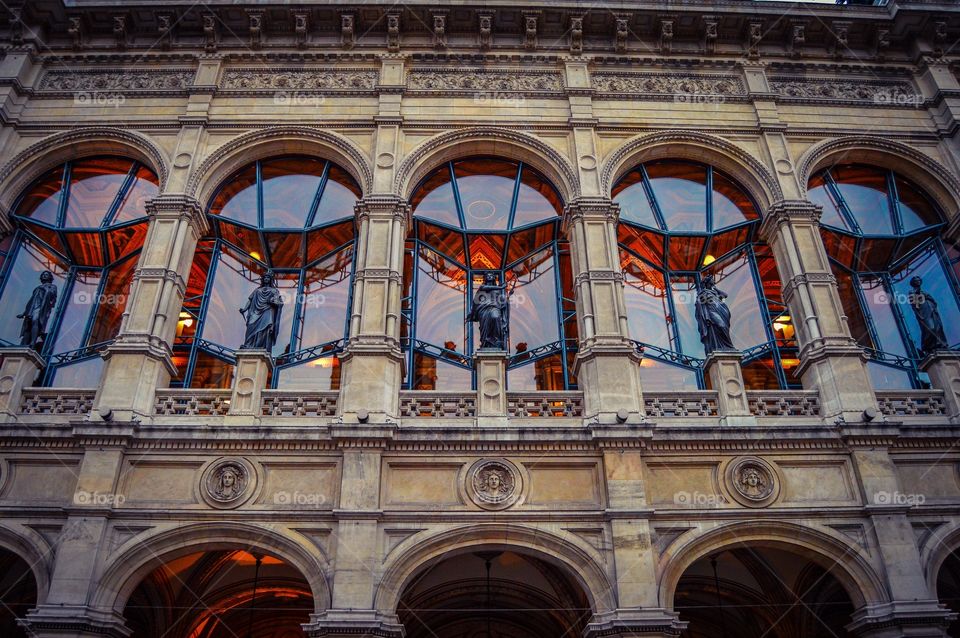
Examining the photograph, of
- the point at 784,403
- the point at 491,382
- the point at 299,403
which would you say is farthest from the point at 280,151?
the point at 784,403

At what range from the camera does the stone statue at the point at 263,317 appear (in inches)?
531

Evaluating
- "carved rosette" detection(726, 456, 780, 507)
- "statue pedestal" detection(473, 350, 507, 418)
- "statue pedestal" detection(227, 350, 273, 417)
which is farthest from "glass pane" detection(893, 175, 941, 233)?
"statue pedestal" detection(227, 350, 273, 417)

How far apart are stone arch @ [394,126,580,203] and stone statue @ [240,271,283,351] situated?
11.9 ft

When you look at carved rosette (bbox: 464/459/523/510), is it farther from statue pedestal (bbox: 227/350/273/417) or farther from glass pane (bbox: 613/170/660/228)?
glass pane (bbox: 613/170/660/228)

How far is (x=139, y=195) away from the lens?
52.0 feet

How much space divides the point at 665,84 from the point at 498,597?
11987 mm

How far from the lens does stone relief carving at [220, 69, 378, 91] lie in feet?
54.6

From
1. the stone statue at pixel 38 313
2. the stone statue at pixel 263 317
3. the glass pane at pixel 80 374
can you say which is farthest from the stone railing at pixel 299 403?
the stone statue at pixel 38 313

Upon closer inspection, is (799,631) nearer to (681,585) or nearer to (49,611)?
(681,585)

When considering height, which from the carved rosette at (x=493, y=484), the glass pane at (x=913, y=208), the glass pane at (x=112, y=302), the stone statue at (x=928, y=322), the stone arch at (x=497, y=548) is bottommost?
the stone arch at (x=497, y=548)

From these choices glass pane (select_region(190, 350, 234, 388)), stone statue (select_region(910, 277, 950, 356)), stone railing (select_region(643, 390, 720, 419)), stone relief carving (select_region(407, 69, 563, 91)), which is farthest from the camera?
stone relief carving (select_region(407, 69, 563, 91))

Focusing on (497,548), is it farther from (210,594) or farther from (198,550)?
(210,594)

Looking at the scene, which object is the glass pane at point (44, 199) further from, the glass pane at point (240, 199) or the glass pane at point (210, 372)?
the glass pane at point (210, 372)

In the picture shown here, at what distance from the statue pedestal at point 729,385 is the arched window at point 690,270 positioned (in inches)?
33.4
